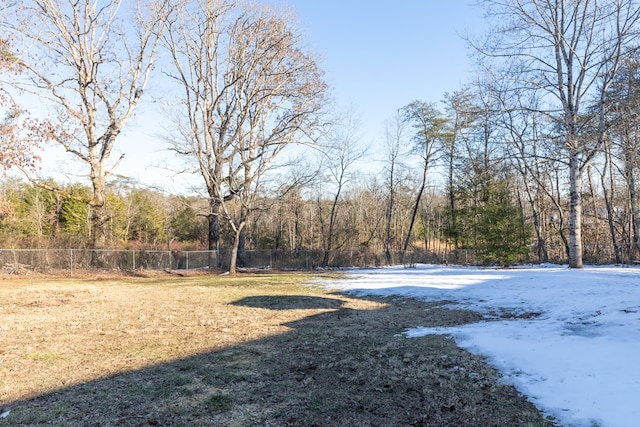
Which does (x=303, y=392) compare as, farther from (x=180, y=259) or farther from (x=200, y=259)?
(x=180, y=259)

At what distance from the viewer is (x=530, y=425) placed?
10.1 ft

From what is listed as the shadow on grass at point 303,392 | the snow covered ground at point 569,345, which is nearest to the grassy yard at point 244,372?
the shadow on grass at point 303,392

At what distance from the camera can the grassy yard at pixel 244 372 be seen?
3.36 meters

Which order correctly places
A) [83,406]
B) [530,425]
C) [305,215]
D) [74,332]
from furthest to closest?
[305,215]
[74,332]
[83,406]
[530,425]

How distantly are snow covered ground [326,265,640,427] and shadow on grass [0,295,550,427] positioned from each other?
0.33 meters

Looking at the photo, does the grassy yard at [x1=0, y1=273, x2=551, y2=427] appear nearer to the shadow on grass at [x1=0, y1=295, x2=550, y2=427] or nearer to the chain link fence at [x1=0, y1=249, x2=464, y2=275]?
the shadow on grass at [x1=0, y1=295, x2=550, y2=427]

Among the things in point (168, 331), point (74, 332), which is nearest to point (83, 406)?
point (168, 331)

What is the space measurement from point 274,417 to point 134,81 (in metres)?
23.4

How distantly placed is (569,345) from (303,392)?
3.29 m

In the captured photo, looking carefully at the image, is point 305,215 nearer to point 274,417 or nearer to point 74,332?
point 74,332

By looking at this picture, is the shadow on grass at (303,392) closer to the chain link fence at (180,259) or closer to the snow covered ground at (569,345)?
the snow covered ground at (569,345)

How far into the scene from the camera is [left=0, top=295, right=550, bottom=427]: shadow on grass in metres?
3.28

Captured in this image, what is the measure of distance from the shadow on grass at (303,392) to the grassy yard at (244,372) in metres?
0.01

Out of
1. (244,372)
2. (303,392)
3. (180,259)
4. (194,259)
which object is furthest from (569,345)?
(180,259)
